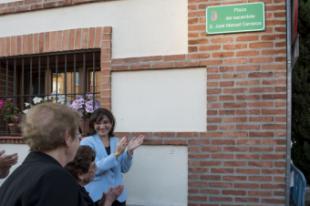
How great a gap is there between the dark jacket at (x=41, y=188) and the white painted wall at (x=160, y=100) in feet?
9.03

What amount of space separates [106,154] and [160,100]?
96 cm

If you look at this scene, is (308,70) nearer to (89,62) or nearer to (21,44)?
(89,62)

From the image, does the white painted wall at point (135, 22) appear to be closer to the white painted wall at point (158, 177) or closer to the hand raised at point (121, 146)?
the white painted wall at point (158, 177)

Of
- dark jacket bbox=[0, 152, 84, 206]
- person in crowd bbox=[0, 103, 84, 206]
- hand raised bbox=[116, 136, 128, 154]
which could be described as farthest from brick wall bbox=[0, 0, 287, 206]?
dark jacket bbox=[0, 152, 84, 206]

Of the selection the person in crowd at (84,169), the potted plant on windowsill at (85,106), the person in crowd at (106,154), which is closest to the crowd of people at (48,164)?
the person in crowd at (84,169)

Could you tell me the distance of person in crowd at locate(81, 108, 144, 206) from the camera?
3.91 m

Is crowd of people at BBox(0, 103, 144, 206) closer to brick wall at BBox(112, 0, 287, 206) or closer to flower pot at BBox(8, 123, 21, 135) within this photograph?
brick wall at BBox(112, 0, 287, 206)

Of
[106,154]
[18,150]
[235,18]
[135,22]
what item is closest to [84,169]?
[106,154]

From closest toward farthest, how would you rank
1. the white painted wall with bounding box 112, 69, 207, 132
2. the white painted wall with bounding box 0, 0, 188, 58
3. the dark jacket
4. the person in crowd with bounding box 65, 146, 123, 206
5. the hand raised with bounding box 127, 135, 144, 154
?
the dark jacket
the person in crowd with bounding box 65, 146, 123, 206
the hand raised with bounding box 127, 135, 144, 154
the white painted wall with bounding box 112, 69, 207, 132
the white painted wall with bounding box 0, 0, 188, 58

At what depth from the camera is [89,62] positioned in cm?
557

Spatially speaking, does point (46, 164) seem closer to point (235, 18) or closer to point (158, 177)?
point (158, 177)

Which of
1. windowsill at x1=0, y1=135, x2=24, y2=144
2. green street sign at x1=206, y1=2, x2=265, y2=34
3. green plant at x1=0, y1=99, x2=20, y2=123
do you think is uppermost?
green street sign at x1=206, y1=2, x2=265, y2=34

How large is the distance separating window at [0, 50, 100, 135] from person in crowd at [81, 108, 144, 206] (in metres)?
1.27

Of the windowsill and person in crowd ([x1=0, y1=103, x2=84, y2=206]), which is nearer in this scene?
person in crowd ([x1=0, y1=103, x2=84, y2=206])
